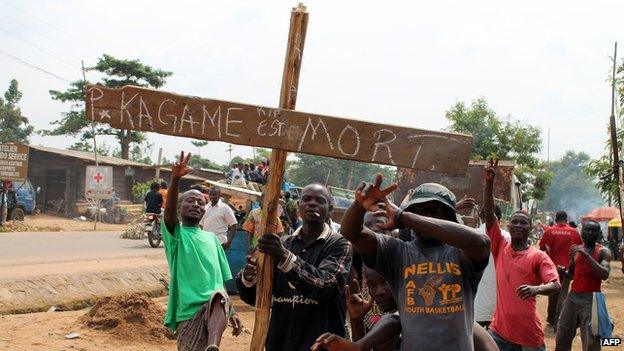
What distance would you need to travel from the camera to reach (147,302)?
9.46m

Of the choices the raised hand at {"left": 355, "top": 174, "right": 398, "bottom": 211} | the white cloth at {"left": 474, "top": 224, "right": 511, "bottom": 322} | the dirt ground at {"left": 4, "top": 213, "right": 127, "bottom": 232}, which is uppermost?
the raised hand at {"left": 355, "top": 174, "right": 398, "bottom": 211}

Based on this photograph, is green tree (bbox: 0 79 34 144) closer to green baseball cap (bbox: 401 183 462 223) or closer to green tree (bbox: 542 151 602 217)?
green baseball cap (bbox: 401 183 462 223)

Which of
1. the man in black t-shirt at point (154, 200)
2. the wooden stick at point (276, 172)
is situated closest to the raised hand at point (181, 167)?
the wooden stick at point (276, 172)

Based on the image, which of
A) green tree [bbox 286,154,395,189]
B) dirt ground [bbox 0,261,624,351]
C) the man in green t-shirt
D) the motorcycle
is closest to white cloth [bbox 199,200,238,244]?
dirt ground [bbox 0,261,624,351]

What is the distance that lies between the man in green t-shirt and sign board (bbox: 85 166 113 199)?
23.8 m

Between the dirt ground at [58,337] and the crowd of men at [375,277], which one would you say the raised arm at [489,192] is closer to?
the crowd of men at [375,277]

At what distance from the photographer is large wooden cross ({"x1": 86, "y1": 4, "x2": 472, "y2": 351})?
4234 mm

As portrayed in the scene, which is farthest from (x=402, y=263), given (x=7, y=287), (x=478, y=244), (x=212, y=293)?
(x=7, y=287)

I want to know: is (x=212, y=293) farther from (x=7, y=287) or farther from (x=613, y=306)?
(x=613, y=306)

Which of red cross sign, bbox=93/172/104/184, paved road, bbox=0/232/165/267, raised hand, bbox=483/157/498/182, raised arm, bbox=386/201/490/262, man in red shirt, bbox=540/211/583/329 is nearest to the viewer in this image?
raised arm, bbox=386/201/490/262

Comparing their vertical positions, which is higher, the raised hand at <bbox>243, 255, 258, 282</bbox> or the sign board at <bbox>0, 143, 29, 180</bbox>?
the sign board at <bbox>0, 143, 29, 180</bbox>

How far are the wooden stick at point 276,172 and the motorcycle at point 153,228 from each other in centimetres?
1472

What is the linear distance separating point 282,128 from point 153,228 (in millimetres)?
15696

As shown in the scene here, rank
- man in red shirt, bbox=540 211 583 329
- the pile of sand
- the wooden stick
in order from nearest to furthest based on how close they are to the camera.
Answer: the wooden stick → the pile of sand → man in red shirt, bbox=540 211 583 329
